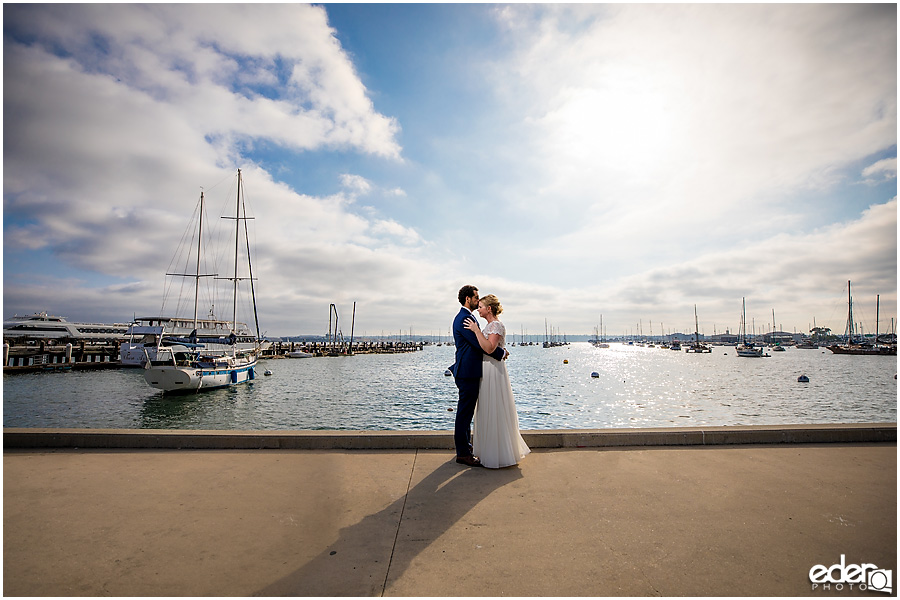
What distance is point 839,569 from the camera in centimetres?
270

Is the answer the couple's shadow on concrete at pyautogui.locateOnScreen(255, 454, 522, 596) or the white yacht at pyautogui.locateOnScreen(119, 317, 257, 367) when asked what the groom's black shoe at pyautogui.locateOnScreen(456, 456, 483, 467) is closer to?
the couple's shadow on concrete at pyautogui.locateOnScreen(255, 454, 522, 596)

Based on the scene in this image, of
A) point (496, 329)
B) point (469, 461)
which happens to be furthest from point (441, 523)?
point (496, 329)

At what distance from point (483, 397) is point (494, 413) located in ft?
0.76

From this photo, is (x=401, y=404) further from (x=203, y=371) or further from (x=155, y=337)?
(x=155, y=337)

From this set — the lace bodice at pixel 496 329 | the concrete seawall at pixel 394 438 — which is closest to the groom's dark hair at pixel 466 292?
the lace bodice at pixel 496 329

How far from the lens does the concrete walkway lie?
2570 millimetres

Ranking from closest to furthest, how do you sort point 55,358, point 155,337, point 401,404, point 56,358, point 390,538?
point 390,538 < point 401,404 < point 55,358 < point 56,358 < point 155,337

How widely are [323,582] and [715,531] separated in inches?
107

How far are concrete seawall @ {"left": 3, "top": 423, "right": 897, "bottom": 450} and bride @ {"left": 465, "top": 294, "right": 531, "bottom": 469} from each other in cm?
67

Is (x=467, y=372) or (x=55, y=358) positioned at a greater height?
(x=467, y=372)

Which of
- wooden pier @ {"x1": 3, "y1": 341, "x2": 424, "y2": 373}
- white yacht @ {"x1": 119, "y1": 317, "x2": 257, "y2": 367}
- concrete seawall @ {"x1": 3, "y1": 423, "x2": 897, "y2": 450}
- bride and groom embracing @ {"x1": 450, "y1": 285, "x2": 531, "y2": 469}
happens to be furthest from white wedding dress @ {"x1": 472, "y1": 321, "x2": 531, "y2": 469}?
wooden pier @ {"x1": 3, "y1": 341, "x2": 424, "y2": 373}

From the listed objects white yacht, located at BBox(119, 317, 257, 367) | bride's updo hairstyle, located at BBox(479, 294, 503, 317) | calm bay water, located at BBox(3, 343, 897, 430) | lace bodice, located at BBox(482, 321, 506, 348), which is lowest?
calm bay water, located at BBox(3, 343, 897, 430)

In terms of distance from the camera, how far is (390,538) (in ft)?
10.1

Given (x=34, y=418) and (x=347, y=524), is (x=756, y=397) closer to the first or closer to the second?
(x=347, y=524)
